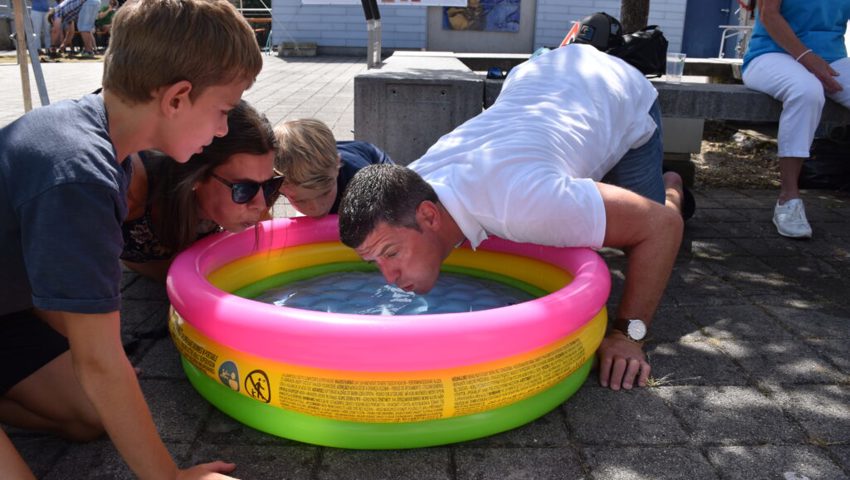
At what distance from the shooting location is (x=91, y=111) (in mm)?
1818

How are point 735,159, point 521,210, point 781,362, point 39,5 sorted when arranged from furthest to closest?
point 39,5, point 735,159, point 781,362, point 521,210

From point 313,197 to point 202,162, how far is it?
0.81 m

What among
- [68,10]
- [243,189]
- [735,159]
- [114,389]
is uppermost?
[68,10]

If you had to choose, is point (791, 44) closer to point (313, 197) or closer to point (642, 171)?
point (642, 171)

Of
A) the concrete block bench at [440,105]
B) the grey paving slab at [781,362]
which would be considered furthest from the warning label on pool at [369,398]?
the concrete block bench at [440,105]

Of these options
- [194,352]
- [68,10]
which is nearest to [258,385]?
[194,352]

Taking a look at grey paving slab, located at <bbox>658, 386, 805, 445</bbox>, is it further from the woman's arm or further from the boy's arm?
the woman's arm

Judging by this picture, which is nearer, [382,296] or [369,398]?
[369,398]

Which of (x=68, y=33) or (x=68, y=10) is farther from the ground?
(x=68, y=10)

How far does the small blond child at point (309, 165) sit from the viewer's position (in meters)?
3.12

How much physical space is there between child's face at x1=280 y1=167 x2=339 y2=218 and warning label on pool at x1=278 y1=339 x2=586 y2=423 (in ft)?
4.18

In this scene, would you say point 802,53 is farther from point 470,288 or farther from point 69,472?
point 69,472

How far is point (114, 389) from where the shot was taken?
172 cm

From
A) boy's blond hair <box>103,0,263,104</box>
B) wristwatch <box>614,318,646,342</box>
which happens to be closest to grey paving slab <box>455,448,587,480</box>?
wristwatch <box>614,318,646,342</box>
